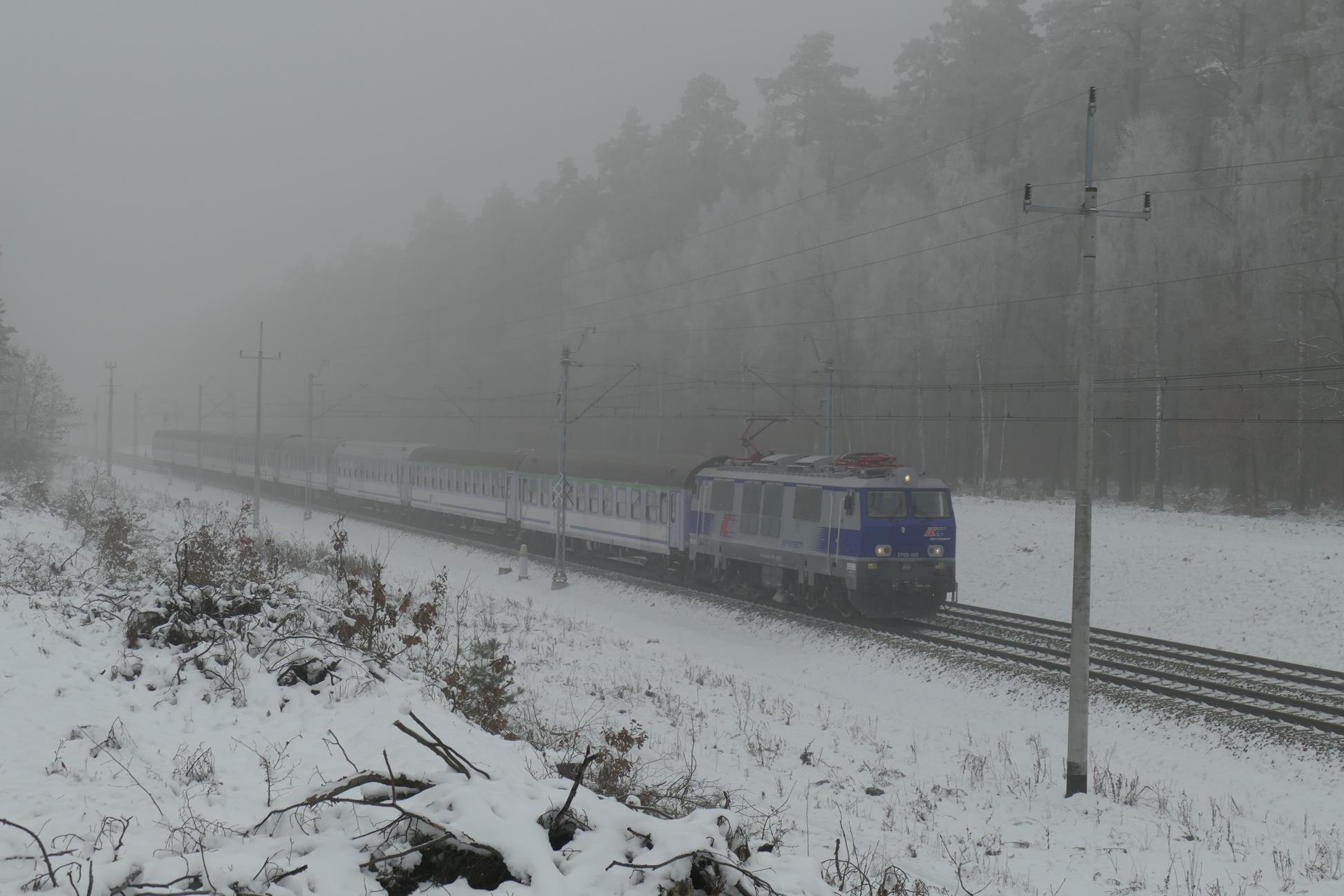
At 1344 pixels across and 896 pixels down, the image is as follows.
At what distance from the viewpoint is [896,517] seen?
66.6ft

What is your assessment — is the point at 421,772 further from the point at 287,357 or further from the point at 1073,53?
the point at 287,357

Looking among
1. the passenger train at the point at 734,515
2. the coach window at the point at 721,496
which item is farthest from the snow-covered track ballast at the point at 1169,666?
the coach window at the point at 721,496

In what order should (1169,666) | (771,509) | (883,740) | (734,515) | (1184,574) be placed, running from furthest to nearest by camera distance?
(734,515) < (1184,574) < (771,509) < (1169,666) < (883,740)

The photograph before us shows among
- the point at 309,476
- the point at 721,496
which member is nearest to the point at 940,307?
the point at 721,496

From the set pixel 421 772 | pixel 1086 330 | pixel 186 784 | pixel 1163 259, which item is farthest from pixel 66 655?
pixel 1163 259

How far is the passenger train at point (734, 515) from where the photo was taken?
802 inches

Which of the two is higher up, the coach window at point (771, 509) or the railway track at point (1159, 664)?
the coach window at point (771, 509)

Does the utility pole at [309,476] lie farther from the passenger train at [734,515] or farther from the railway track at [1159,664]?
the railway track at [1159,664]

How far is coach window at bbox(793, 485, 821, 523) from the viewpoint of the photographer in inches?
832

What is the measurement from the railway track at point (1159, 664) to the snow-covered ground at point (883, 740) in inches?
31.7

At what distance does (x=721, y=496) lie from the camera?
24859mm

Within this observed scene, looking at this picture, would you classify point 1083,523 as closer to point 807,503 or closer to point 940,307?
point 807,503

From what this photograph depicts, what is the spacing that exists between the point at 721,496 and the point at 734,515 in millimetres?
794

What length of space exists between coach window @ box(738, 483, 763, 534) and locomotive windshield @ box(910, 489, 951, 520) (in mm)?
3834
